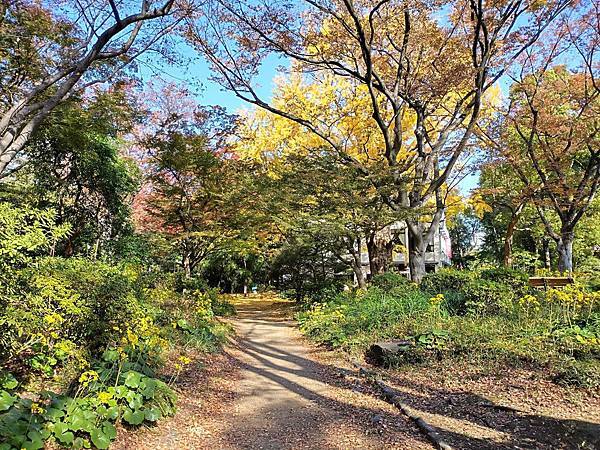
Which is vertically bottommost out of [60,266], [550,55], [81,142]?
[60,266]

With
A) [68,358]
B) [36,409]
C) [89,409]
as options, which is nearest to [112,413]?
[89,409]

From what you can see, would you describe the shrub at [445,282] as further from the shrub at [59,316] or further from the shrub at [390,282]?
the shrub at [59,316]

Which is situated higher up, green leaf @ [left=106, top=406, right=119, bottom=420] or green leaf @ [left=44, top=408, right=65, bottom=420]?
green leaf @ [left=44, top=408, right=65, bottom=420]

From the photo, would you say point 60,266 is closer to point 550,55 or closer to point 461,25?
point 461,25

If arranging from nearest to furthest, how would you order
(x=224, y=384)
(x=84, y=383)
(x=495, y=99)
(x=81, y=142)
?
(x=84, y=383)
(x=224, y=384)
(x=81, y=142)
(x=495, y=99)

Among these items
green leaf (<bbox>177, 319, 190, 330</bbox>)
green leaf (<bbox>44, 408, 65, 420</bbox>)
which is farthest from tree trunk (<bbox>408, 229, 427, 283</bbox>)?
green leaf (<bbox>44, 408, 65, 420</bbox>)

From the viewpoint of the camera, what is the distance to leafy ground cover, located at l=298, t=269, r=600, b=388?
5.11 m

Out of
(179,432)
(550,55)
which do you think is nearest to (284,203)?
(179,432)

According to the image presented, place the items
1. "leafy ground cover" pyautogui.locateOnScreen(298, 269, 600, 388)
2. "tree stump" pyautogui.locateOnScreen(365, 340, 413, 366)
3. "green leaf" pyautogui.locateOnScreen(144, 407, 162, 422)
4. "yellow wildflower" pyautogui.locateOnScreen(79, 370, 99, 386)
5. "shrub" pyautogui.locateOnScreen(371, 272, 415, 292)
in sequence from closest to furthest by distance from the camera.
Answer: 1. "yellow wildflower" pyautogui.locateOnScreen(79, 370, 99, 386)
2. "green leaf" pyautogui.locateOnScreen(144, 407, 162, 422)
3. "leafy ground cover" pyautogui.locateOnScreen(298, 269, 600, 388)
4. "tree stump" pyautogui.locateOnScreen(365, 340, 413, 366)
5. "shrub" pyautogui.locateOnScreen(371, 272, 415, 292)

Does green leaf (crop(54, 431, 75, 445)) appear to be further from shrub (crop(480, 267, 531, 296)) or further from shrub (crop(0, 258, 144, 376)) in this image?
shrub (crop(480, 267, 531, 296))

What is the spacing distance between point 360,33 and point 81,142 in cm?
705

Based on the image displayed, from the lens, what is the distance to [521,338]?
566 cm

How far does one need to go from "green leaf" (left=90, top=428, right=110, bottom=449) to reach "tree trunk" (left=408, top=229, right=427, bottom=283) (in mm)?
8716

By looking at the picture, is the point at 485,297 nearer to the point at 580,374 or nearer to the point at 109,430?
the point at 580,374
